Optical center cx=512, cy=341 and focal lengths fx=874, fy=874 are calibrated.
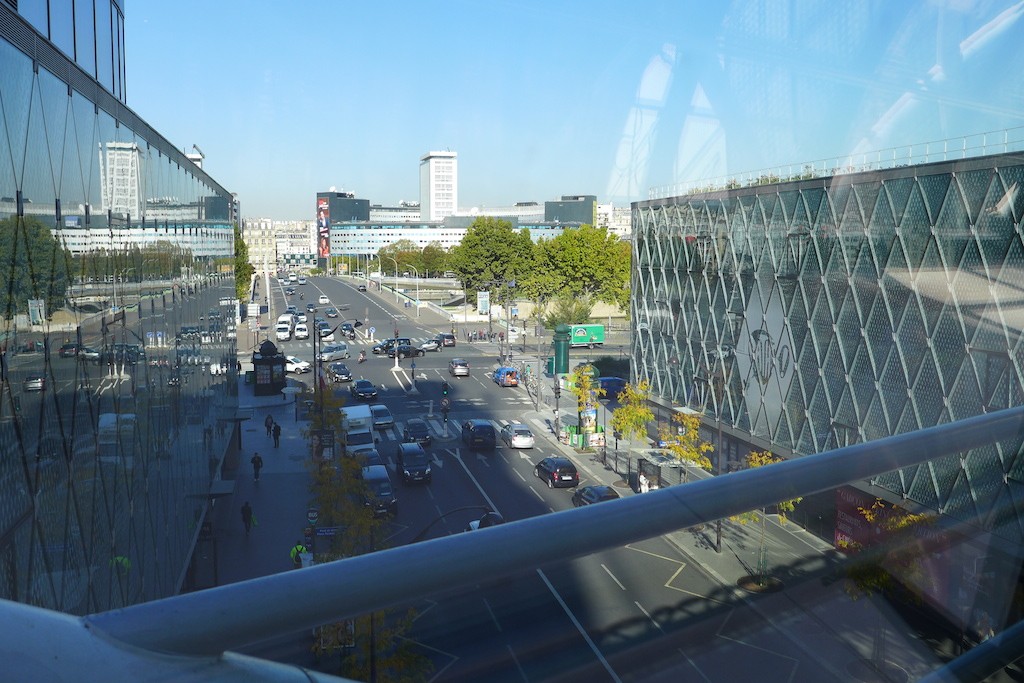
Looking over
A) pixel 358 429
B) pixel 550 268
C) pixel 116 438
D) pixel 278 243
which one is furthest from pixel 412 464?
pixel 278 243

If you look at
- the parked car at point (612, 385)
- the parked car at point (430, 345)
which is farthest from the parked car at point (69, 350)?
the parked car at point (430, 345)

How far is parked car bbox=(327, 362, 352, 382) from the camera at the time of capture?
16203 mm

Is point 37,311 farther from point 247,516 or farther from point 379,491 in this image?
point 379,491

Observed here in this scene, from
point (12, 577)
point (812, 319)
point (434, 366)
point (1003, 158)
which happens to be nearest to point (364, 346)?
point (434, 366)

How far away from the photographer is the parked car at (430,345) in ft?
70.1

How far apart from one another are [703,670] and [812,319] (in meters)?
7.17

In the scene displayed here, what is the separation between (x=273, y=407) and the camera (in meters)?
13.9

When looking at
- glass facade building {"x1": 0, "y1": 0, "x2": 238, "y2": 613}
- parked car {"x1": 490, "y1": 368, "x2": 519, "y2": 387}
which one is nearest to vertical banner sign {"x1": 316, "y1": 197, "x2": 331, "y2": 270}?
parked car {"x1": 490, "y1": 368, "x2": 519, "y2": 387}

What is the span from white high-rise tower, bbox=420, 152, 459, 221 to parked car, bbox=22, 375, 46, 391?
216 ft

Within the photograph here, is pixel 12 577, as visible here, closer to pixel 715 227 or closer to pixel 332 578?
pixel 332 578

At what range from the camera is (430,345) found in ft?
71.2

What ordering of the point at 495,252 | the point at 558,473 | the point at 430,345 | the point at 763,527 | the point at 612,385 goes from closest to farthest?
1. the point at 763,527
2. the point at 558,473
3. the point at 612,385
4. the point at 430,345
5. the point at 495,252

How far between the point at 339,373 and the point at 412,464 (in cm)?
803

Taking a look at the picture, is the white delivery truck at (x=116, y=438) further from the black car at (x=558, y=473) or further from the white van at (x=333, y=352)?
the white van at (x=333, y=352)
